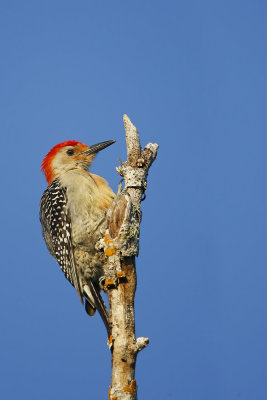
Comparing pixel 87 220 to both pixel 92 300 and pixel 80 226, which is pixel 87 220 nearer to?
pixel 80 226

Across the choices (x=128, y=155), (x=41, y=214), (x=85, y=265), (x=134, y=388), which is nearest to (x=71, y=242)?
(x=85, y=265)

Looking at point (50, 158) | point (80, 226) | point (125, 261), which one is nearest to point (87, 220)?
point (80, 226)

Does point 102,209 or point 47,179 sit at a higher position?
point 47,179

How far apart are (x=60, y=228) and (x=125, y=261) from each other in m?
A: 1.52

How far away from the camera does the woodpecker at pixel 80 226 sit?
17.0 ft

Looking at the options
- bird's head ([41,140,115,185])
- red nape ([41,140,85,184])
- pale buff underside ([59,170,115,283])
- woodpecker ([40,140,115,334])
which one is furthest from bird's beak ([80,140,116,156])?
pale buff underside ([59,170,115,283])

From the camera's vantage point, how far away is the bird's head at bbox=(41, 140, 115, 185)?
20.0ft

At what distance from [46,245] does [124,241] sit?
7.30ft

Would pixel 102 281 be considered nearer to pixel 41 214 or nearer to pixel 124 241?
pixel 124 241

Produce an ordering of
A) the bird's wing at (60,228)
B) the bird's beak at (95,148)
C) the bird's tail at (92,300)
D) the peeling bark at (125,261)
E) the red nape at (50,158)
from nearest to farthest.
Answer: the peeling bark at (125,261)
the bird's tail at (92,300)
the bird's wing at (60,228)
the bird's beak at (95,148)
the red nape at (50,158)

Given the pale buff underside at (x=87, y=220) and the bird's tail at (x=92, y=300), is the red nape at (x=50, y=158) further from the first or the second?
the bird's tail at (x=92, y=300)

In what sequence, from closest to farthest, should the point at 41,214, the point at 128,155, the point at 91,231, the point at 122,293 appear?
the point at 122,293 → the point at 128,155 → the point at 91,231 → the point at 41,214

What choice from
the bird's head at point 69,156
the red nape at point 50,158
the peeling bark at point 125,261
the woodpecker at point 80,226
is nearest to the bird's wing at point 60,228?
the woodpecker at point 80,226

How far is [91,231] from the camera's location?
202 inches
